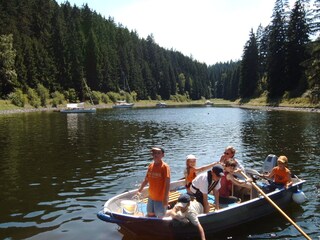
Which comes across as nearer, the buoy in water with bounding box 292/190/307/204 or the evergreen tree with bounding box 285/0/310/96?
the buoy in water with bounding box 292/190/307/204

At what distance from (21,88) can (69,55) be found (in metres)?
29.6

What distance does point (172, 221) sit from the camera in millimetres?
10500

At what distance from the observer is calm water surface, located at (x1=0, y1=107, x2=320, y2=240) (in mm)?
12250

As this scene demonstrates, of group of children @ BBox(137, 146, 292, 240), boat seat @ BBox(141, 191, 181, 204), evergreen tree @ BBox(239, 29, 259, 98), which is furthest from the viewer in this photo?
evergreen tree @ BBox(239, 29, 259, 98)

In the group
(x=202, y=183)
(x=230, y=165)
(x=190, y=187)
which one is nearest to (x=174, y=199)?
(x=190, y=187)

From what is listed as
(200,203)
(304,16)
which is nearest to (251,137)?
(200,203)

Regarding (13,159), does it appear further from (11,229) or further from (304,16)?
(304,16)

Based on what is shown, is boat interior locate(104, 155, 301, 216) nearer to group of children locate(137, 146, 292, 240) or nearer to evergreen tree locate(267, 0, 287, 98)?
group of children locate(137, 146, 292, 240)

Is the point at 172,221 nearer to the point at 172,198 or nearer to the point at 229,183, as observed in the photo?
the point at 172,198

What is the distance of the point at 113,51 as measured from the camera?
14612cm

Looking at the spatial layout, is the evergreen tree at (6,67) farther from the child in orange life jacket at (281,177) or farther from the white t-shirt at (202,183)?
the white t-shirt at (202,183)

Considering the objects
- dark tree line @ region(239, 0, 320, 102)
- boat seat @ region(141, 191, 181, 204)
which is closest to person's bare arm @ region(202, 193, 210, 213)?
boat seat @ region(141, 191, 181, 204)

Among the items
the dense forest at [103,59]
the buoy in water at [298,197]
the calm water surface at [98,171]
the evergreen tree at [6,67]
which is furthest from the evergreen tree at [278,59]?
the buoy in water at [298,197]

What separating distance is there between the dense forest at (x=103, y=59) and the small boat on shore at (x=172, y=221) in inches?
1669
